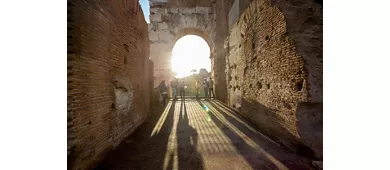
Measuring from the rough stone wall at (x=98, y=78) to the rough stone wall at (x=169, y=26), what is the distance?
8.98m

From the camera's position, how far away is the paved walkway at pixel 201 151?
2.66 meters

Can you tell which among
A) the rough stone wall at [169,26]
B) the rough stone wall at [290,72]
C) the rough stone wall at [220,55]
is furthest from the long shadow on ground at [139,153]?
the rough stone wall at [169,26]

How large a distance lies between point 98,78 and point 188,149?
2.22 meters

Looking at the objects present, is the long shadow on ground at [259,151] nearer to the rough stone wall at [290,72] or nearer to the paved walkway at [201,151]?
the paved walkway at [201,151]

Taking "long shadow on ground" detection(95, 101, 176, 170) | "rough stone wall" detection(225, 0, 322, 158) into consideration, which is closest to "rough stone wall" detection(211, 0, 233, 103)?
"rough stone wall" detection(225, 0, 322, 158)

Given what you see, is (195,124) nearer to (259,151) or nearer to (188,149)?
(188,149)

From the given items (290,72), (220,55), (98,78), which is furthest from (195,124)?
(220,55)

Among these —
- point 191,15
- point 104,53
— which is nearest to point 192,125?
point 104,53

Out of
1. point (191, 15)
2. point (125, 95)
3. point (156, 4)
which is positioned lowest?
point (125, 95)

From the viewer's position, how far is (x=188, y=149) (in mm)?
3285

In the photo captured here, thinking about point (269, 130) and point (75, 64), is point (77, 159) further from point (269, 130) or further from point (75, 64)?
point (269, 130)

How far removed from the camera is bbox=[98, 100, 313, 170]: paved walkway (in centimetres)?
266

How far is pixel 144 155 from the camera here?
3.04 metres

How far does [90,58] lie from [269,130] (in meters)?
4.17
